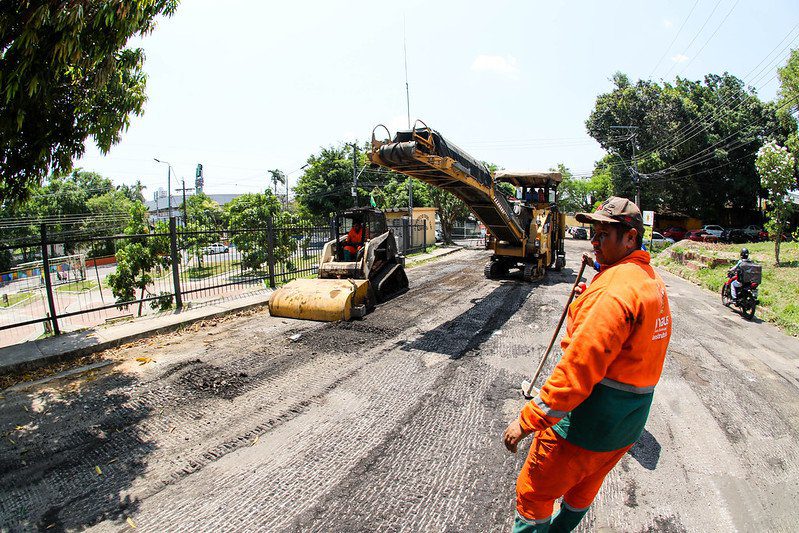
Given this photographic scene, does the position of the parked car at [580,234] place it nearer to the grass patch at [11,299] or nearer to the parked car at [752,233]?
the parked car at [752,233]

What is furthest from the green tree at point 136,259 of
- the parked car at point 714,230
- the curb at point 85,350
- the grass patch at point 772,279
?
the parked car at point 714,230

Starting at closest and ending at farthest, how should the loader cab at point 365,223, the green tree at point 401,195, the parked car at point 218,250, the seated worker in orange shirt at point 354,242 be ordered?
the seated worker in orange shirt at point 354,242 < the loader cab at point 365,223 < the parked car at point 218,250 < the green tree at point 401,195

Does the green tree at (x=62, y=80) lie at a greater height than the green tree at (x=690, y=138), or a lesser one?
lesser

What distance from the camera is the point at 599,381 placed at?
1964 mm

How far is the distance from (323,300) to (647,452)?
5370 mm

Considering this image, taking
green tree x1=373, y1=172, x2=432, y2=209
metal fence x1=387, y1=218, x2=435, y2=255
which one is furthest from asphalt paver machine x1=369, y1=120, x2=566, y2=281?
green tree x1=373, y1=172, x2=432, y2=209

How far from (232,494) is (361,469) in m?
0.95

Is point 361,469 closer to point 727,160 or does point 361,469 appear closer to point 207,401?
point 207,401

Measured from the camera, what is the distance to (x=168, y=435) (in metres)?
3.91

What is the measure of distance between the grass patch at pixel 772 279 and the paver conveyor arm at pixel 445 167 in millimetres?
5978


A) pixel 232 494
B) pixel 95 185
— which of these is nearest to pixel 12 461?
pixel 232 494

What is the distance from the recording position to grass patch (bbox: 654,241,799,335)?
9.27 metres

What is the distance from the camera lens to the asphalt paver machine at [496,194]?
721cm

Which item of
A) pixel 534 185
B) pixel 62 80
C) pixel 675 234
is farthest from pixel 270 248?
pixel 675 234
